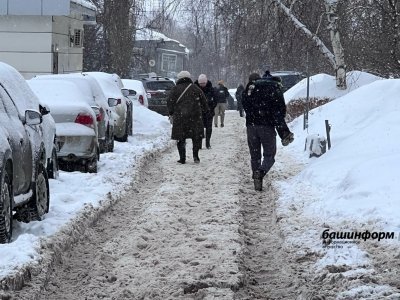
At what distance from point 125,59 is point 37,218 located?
32.6 metres

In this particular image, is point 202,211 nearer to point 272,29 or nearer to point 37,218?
point 37,218

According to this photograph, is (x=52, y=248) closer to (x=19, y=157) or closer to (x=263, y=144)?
(x=19, y=157)

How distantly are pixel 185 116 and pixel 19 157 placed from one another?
7.40 metres

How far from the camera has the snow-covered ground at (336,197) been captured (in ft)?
21.8

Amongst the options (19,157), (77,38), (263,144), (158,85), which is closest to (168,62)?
(158,85)

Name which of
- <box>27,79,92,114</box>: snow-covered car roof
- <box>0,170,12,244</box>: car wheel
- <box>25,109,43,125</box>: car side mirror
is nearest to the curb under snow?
<box>0,170,12,244</box>: car wheel

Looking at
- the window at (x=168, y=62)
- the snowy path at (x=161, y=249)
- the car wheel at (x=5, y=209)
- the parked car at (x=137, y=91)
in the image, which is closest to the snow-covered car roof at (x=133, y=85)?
the parked car at (x=137, y=91)

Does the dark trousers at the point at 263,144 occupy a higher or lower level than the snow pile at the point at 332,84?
lower

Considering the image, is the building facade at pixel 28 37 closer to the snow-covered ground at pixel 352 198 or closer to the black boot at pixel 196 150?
the black boot at pixel 196 150

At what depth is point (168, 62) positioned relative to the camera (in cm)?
9588

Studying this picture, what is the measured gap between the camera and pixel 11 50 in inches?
999

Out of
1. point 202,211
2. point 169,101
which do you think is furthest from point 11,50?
A: point 202,211

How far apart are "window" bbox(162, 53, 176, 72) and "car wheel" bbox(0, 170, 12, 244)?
287 ft

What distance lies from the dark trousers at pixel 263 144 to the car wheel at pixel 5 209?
5195 millimetres
